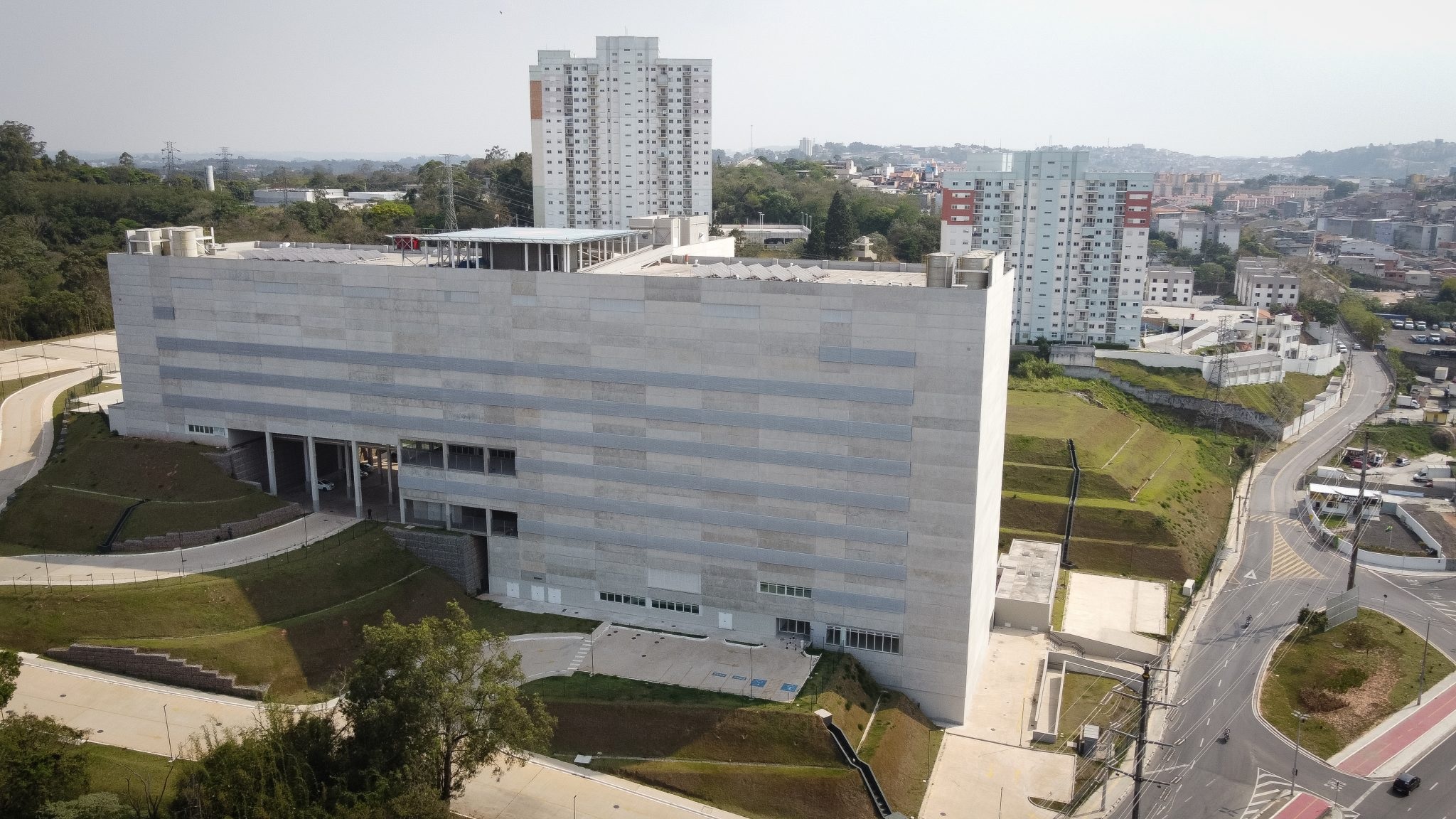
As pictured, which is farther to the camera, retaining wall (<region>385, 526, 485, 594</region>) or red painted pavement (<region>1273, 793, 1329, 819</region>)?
retaining wall (<region>385, 526, 485, 594</region>)

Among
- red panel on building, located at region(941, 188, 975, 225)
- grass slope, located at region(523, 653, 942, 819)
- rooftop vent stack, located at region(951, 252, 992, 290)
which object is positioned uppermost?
red panel on building, located at region(941, 188, 975, 225)

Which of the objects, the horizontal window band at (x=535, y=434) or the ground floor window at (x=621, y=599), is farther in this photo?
the ground floor window at (x=621, y=599)

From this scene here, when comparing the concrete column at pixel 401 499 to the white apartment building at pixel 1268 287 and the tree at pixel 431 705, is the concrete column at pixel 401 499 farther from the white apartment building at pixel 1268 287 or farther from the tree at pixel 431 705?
the white apartment building at pixel 1268 287

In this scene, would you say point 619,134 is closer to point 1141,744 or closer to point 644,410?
point 644,410

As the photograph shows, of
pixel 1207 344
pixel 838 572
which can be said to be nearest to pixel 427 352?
pixel 838 572

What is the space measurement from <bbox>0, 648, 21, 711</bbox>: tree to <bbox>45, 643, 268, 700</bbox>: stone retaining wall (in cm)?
737

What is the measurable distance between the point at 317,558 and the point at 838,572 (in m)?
25.8

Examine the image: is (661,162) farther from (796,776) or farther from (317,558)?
(796,776)

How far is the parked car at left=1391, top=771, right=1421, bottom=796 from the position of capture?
46.1 meters

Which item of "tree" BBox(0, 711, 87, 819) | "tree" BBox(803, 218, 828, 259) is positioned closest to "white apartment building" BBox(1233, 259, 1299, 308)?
"tree" BBox(803, 218, 828, 259)

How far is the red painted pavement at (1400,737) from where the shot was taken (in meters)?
48.5

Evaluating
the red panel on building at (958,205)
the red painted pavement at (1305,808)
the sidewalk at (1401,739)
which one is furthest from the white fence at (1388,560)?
the red panel on building at (958,205)

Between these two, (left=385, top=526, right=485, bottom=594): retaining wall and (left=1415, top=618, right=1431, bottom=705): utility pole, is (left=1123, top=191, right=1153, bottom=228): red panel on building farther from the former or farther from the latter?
(left=385, top=526, right=485, bottom=594): retaining wall

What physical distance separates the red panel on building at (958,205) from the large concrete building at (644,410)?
69185mm
